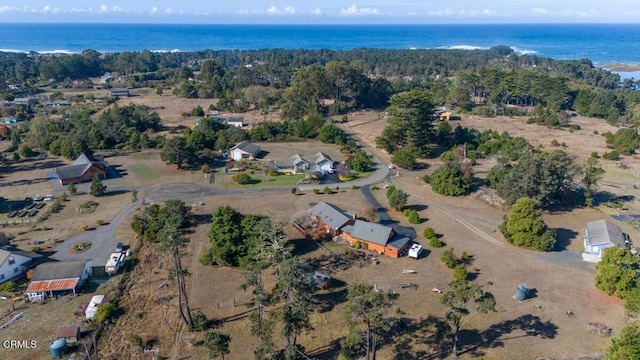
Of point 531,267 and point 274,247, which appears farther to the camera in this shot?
point 531,267

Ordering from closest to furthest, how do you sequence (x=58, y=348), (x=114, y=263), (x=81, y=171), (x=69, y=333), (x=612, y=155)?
(x=58, y=348) < (x=69, y=333) < (x=114, y=263) < (x=81, y=171) < (x=612, y=155)

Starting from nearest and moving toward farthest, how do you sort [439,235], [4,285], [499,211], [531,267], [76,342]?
1. [76,342]
2. [4,285]
3. [531,267]
4. [439,235]
5. [499,211]

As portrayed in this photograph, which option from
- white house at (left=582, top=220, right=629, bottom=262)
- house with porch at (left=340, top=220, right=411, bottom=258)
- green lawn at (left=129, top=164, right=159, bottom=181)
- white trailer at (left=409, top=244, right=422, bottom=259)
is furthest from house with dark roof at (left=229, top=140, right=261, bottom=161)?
white house at (left=582, top=220, right=629, bottom=262)

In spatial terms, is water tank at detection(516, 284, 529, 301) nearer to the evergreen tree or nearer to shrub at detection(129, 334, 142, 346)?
the evergreen tree

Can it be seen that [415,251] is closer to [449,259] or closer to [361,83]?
[449,259]

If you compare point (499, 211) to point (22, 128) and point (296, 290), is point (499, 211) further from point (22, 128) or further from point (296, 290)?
point (22, 128)

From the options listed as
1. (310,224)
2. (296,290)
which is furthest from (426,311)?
(310,224)

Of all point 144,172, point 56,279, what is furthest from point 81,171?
point 56,279

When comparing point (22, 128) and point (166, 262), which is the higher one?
point (22, 128)
